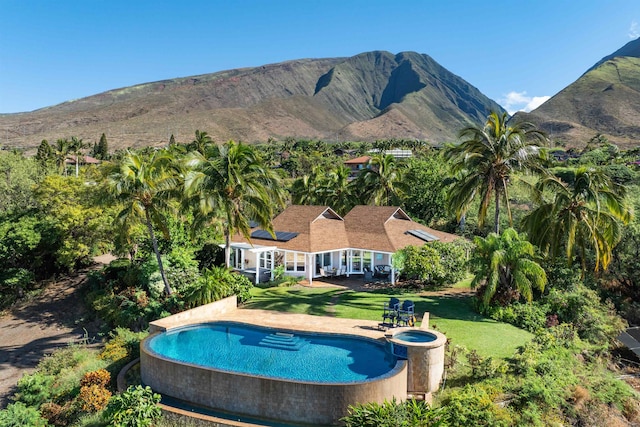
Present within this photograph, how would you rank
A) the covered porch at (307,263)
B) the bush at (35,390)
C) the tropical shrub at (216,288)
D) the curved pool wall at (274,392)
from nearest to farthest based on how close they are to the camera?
1. the curved pool wall at (274,392)
2. the bush at (35,390)
3. the tropical shrub at (216,288)
4. the covered porch at (307,263)

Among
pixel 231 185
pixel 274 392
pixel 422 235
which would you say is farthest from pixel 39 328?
pixel 422 235

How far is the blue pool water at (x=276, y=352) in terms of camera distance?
1317 cm

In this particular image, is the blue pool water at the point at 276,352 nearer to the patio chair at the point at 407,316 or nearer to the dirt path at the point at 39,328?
the patio chair at the point at 407,316

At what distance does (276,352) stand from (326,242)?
13044 millimetres

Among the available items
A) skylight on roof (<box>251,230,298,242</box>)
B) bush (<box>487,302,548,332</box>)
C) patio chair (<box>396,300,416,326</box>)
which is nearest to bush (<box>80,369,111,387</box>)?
patio chair (<box>396,300,416,326</box>)

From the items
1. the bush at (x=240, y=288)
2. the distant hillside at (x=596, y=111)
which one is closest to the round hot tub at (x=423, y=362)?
the bush at (x=240, y=288)

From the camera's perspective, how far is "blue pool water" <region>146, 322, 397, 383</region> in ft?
43.2

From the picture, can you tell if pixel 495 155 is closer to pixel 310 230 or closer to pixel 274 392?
pixel 310 230

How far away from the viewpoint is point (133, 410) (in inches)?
472

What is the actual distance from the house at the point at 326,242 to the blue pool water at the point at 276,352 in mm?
9239

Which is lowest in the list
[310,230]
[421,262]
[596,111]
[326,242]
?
[421,262]

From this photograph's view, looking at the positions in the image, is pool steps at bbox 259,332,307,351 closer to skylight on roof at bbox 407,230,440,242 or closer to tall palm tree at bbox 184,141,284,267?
tall palm tree at bbox 184,141,284,267

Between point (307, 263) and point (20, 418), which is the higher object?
point (307, 263)

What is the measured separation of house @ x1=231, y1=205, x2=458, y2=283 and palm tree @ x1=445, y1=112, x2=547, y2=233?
6.27 meters
